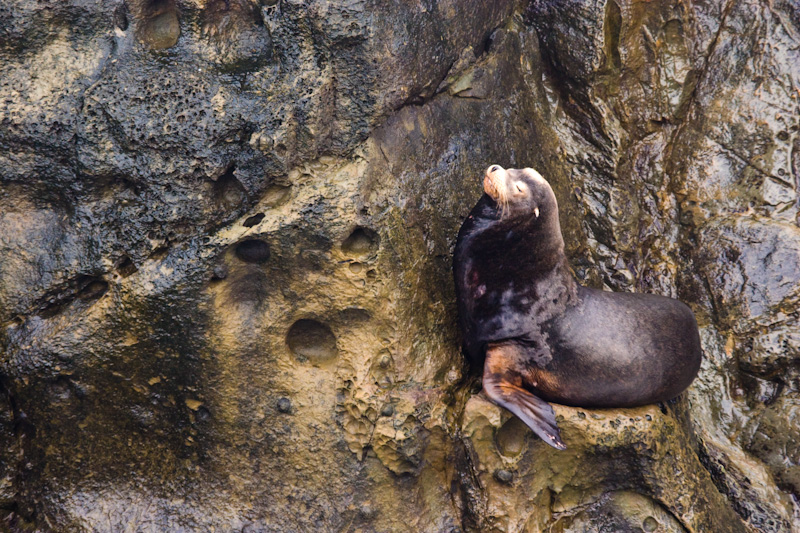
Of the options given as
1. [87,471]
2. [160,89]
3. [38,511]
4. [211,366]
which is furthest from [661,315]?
[38,511]

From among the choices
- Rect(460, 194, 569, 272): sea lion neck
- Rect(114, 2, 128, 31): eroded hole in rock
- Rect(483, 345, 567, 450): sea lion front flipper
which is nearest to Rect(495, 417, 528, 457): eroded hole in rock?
Rect(483, 345, 567, 450): sea lion front flipper

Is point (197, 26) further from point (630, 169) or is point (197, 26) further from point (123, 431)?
point (630, 169)

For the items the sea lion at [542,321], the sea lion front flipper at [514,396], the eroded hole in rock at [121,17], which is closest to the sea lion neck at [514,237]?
the sea lion at [542,321]

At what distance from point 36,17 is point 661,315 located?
386 centimetres

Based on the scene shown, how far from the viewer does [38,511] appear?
397 centimetres

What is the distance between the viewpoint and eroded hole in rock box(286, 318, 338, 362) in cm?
397

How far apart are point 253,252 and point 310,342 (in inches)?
23.6

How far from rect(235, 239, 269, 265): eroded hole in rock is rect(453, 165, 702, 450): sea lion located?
108 cm

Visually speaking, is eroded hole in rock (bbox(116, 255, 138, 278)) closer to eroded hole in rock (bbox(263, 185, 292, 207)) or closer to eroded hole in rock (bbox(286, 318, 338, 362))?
eroded hole in rock (bbox(263, 185, 292, 207))

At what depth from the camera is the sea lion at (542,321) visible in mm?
3980

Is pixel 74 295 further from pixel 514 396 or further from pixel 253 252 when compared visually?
pixel 514 396

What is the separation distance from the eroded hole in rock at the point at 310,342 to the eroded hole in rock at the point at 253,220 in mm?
603

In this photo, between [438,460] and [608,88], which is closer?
[438,460]

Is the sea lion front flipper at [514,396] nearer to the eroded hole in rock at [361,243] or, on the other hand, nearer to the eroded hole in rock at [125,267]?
the eroded hole in rock at [361,243]
